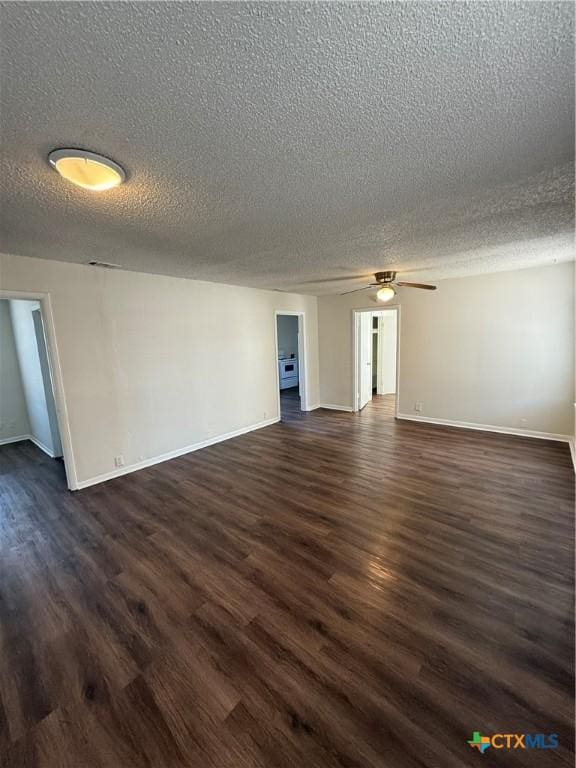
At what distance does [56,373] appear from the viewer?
3168 millimetres

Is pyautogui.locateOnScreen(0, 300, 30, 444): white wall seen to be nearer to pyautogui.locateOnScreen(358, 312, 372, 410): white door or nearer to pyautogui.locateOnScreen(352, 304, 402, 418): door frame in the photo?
pyautogui.locateOnScreen(352, 304, 402, 418): door frame

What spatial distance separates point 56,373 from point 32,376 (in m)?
2.14

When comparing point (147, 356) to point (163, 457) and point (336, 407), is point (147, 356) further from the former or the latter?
point (336, 407)

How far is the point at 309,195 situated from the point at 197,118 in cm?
80

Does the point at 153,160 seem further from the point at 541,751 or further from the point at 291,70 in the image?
the point at 541,751

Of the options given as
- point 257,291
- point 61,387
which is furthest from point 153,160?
point 257,291

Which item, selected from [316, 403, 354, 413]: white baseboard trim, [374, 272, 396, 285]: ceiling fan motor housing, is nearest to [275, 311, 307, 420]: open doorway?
[316, 403, 354, 413]: white baseboard trim

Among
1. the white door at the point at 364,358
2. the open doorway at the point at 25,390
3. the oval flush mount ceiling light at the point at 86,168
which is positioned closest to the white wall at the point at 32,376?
the open doorway at the point at 25,390

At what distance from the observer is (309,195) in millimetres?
1773

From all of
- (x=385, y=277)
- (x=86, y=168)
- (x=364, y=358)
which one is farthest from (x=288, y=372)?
(x=86, y=168)

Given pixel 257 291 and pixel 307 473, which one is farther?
pixel 257 291

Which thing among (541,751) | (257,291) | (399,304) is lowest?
(541,751)

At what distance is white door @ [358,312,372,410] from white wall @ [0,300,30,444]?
6161 millimetres

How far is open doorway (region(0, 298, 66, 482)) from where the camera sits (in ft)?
14.0
